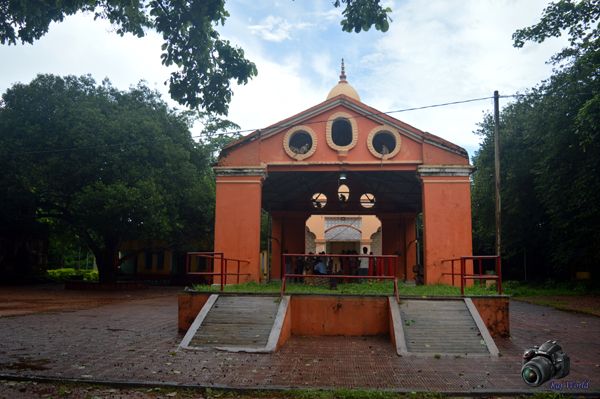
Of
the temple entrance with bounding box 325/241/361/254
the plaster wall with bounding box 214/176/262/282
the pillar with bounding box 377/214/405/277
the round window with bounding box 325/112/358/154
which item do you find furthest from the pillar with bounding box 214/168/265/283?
the temple entrance with bounding box 325/241/361/254

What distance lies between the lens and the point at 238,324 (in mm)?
10328

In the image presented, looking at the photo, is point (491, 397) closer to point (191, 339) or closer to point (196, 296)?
point (191, 339)

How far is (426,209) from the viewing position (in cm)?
1492

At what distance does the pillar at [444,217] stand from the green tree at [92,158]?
13.4 m

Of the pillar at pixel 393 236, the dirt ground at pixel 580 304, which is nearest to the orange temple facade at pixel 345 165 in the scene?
the dirt ground at pixel 580 304

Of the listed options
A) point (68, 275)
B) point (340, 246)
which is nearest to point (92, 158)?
point (340, 246)

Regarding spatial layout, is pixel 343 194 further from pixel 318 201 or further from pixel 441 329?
pixel 441 329

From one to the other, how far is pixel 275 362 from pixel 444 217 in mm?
8238

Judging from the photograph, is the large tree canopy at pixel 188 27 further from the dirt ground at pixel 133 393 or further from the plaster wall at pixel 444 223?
the plaster wall at pixel 444 223

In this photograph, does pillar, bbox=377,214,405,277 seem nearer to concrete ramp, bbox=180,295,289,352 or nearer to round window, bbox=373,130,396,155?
round window, bbox=373,130,396,155

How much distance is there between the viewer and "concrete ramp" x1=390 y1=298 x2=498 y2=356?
362 inches

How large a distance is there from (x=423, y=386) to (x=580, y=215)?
55.6ft

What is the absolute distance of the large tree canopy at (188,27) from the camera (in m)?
7.21

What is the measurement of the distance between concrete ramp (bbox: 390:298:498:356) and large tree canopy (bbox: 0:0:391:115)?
5.30m
